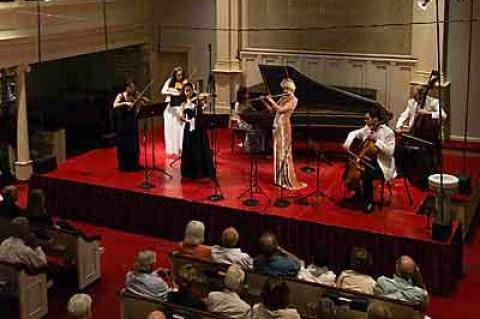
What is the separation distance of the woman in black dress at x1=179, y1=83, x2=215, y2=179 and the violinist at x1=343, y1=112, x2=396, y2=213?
7.24ft

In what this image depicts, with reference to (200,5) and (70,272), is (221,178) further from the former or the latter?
(200,5)

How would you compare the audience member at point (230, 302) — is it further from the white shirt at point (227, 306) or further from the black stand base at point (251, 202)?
the black stand base at point (251, 202)

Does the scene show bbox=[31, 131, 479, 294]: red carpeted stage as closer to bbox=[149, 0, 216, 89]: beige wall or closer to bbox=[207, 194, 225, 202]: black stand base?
bbox=[207, 194, 225, 202]: black stand base

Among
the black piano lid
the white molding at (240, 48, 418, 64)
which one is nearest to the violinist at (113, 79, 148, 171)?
the black piano lid

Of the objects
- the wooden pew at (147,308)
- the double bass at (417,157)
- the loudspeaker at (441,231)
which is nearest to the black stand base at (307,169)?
the double bass at (417,157)

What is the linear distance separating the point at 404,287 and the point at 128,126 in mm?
5850

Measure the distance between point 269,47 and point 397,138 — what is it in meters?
4.33

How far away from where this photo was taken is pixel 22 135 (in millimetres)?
13133

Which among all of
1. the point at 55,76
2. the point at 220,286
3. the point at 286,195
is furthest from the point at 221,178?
the point at 55,76

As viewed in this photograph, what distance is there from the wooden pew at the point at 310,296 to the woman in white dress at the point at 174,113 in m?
4.70

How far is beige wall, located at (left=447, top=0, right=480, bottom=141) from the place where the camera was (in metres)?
13.4

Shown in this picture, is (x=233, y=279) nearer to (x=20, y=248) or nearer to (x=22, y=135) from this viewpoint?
(x=20, y=248)

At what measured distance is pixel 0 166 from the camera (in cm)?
1302

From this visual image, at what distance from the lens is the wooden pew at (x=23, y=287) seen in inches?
305
